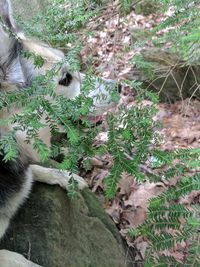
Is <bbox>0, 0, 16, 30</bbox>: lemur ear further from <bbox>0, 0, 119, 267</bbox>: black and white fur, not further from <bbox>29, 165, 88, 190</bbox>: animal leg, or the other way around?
<bbox>29, 165, 88, 190</bbox>: animal leg

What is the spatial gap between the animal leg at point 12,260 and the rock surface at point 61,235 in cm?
12

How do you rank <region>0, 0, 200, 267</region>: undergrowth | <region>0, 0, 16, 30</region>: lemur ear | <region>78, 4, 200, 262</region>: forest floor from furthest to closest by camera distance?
1. <region>78, 4, 200, 262</region>: forest floor
2. <region>0, 0, 16, 30</region>: lemur ear
3. <region>0, 0, 200, 267</region>: undergrowth

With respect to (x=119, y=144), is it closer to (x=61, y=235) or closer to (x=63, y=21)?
(x=63, y=21)

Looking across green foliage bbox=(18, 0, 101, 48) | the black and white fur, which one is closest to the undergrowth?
green foliage bbox=(18, 0, 101, 48)

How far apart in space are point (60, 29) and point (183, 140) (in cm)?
239

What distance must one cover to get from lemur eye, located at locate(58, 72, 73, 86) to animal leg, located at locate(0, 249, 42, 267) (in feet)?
3.62

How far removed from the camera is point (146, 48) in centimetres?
528

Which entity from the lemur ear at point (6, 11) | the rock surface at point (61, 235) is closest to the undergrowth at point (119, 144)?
the lemur ear at point (6, 11)

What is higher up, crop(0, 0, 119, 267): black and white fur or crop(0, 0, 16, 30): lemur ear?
crop(0, 0, 16, 30): lemur ear

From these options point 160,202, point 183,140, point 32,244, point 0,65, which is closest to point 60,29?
point 0,65

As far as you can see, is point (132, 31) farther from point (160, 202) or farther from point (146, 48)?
point (160, 202)

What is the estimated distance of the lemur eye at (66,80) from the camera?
277 centimetres

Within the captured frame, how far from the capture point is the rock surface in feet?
8.55

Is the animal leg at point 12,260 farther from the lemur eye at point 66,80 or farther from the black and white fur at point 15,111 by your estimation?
the lemur eye at point 66,80
